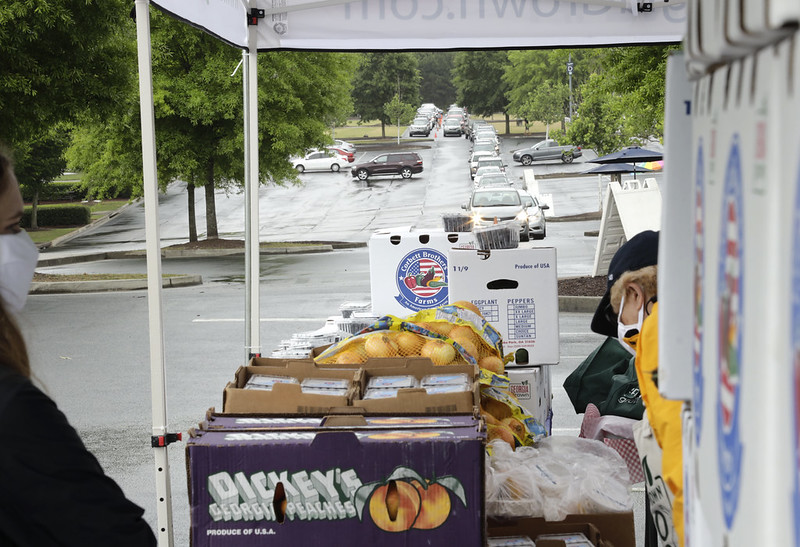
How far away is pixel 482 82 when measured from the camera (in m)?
81.3

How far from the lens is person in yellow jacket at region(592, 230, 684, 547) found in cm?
219

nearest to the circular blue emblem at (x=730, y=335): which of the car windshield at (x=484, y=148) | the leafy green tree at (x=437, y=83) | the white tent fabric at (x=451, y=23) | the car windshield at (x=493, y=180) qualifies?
the white tent fabric at (x=451, y=23)

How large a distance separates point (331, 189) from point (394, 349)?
4107 cm

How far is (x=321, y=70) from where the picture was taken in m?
26.7

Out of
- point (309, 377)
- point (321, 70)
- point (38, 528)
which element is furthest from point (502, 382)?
point (321, 70)

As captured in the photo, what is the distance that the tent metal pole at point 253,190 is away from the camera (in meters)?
5.30

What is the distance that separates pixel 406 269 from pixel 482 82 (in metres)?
77.0

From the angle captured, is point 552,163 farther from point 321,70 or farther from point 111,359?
point 111,359

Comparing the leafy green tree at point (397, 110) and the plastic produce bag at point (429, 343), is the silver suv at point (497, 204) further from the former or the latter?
the leafy green tree at point (397, 110)

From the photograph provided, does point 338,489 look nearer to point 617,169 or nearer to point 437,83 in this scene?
point 617,169

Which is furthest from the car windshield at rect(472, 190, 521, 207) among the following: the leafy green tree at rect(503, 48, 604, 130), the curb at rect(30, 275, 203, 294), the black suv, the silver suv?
the leafy green tree at rect(503, 48, 604, 130)

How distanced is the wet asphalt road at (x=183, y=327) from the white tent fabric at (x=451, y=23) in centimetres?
246

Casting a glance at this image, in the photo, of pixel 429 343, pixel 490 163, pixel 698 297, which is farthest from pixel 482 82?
pixel 698 297

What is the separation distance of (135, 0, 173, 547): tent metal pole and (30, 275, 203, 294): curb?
15195mm
